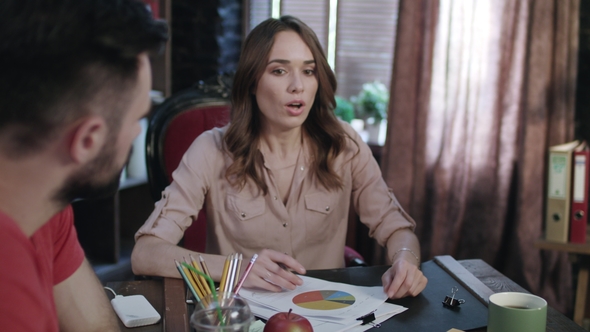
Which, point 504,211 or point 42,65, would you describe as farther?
point 504,211

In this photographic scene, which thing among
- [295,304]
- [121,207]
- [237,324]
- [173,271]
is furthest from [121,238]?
[237,324]

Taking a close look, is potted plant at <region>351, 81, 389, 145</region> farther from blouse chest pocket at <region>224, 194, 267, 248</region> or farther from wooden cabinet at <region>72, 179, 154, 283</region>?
blouse chest pocket at <region>224, 194, 267, 248</region>

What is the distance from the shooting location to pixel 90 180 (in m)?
0.76

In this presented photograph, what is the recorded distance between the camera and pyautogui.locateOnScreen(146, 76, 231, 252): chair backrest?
1.94m

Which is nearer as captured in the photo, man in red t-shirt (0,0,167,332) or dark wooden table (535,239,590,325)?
man in red t-shirt (0,0,167,332)

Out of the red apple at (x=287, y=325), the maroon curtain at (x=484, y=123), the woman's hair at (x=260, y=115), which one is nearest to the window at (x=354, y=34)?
the maroon curtain at (x=484, y=123)

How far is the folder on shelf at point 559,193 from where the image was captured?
229 cm

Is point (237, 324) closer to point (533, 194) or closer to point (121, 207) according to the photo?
point (533, 194)

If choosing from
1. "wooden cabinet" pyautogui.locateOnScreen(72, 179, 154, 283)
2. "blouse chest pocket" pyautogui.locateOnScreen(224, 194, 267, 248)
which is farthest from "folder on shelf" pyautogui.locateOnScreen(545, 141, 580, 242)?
"wooden cabinet" pyautogui.locateOnScreen(72, 179, 154, 283)

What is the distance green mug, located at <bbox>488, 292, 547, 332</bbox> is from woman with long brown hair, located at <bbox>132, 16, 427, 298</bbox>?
583 millimetres

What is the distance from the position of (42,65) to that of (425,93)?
7.55ft

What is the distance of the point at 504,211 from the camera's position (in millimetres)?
2775

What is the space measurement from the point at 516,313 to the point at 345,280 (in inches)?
17.0

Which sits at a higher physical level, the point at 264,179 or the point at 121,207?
the point at 264,179
